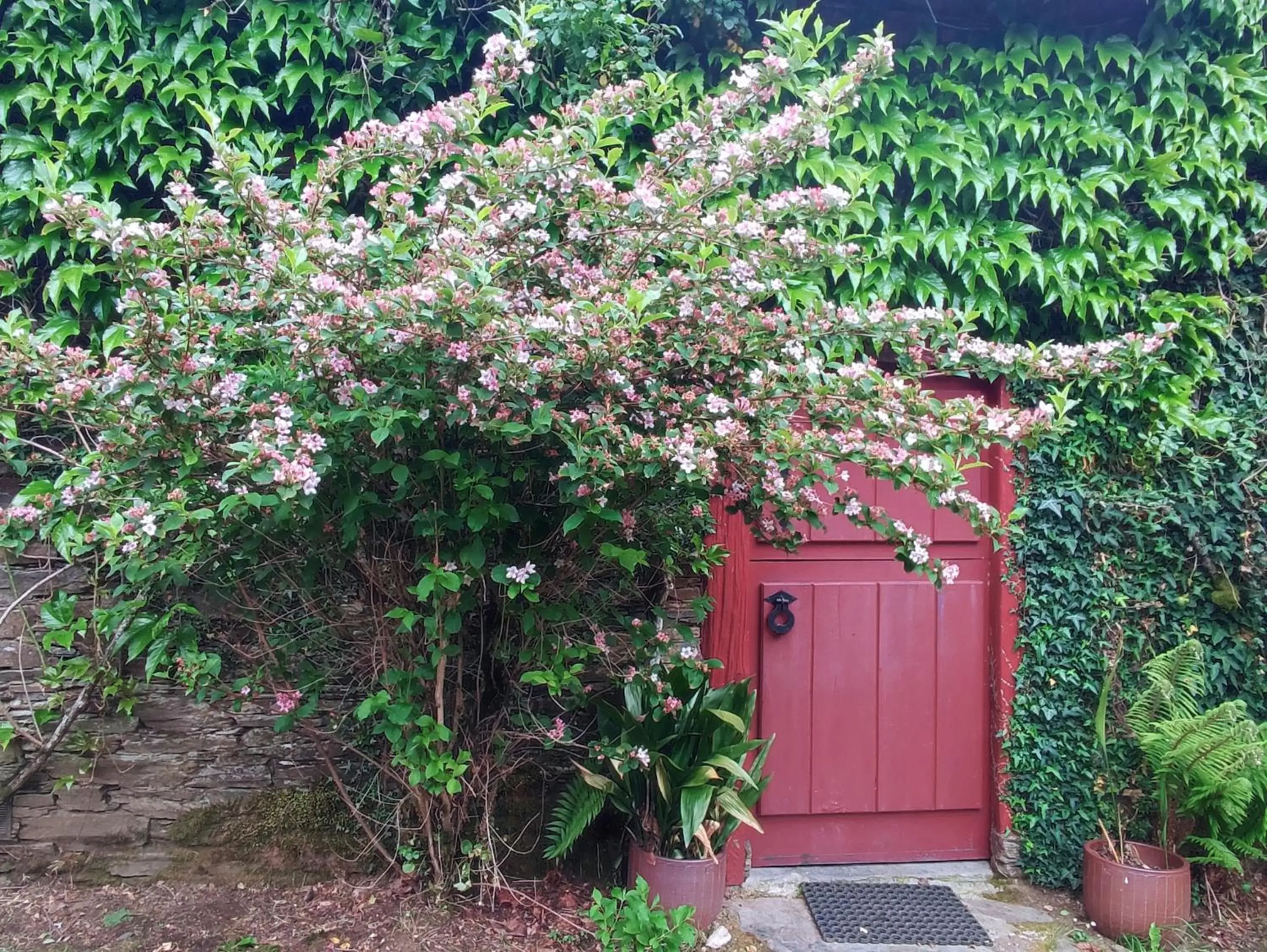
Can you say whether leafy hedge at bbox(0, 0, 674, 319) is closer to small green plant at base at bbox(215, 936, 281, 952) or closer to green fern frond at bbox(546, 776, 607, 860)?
small green plant at base at bbox(215, 936, 281, 952)

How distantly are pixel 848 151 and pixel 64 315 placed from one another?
10.7ft

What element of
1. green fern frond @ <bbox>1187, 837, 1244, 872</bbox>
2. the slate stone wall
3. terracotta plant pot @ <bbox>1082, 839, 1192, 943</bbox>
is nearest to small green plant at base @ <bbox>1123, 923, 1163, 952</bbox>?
terracotta plant pot @ <bbox>1082, 839, 1192, 943</bbox>

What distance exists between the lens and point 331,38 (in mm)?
3277

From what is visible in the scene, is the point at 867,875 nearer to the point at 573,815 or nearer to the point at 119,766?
the point at 573,815

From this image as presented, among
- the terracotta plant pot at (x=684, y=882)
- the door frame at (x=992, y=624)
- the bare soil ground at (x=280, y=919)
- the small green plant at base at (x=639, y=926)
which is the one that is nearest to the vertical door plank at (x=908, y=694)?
Answer: the door frame at (x=992, y=624)

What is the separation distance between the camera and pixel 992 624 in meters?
3.72

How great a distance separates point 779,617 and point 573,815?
1.21 m

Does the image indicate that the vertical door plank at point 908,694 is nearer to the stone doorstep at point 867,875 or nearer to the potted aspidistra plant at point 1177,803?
the stone doorstep at point 867,875

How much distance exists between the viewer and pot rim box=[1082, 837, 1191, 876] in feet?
10.4

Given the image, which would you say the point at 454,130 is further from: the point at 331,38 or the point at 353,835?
the point at 353,835

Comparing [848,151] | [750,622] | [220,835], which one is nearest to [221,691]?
[220,835]

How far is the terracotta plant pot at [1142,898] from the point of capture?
10.3 feet

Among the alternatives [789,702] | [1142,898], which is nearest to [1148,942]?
[1142,898]

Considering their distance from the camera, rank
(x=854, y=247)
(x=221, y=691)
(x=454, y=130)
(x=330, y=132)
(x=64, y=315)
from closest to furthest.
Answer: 1. (x=454, y=130)
2. (x=854, y=247)
3. (x=221, y=691)
4. (x=64, y=315)
5. (x=330, y=132)
